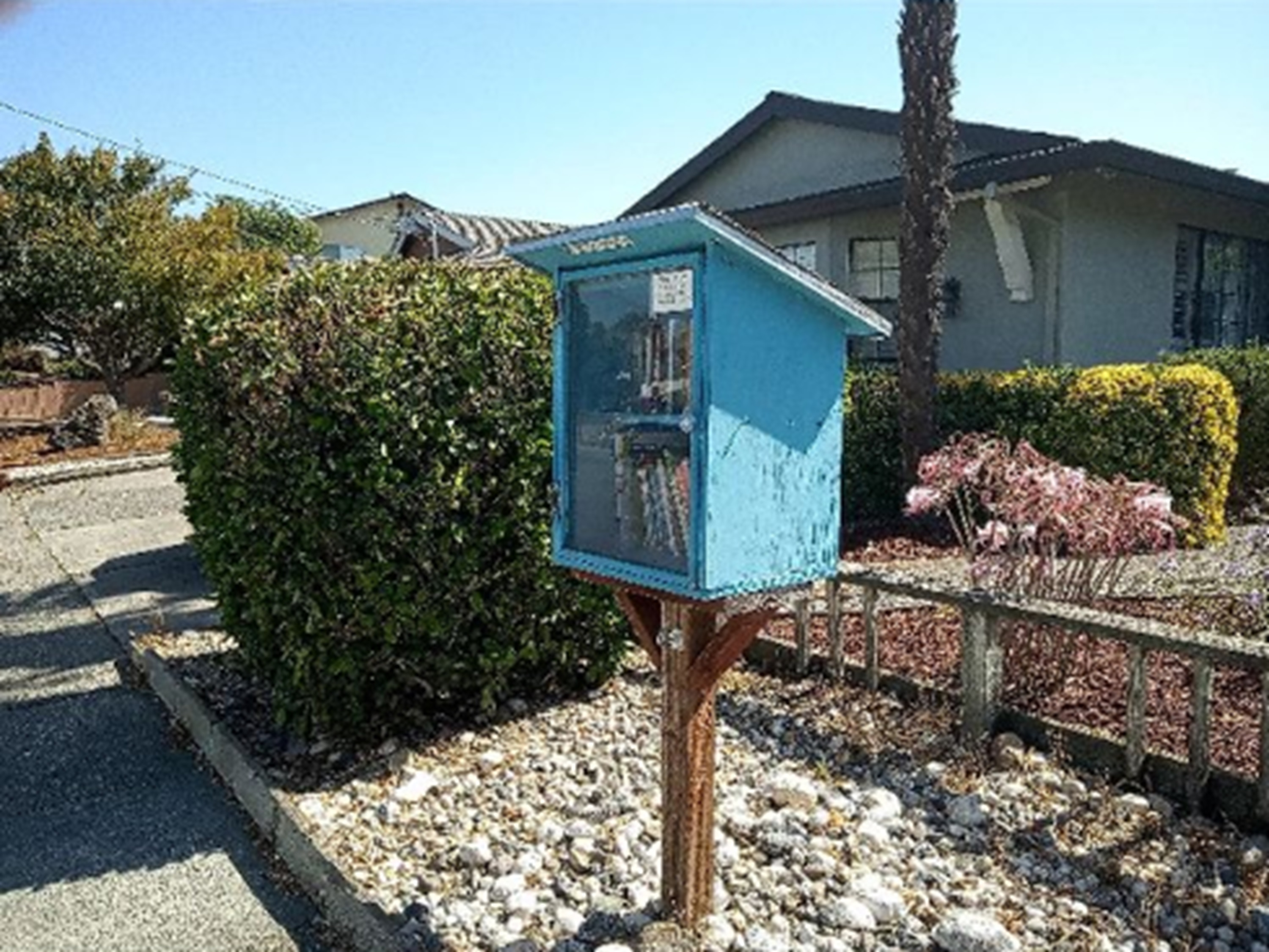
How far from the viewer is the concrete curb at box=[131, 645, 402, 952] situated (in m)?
3.08

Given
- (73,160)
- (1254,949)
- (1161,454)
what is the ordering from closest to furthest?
(1254,949) < (1161,454) < (73,160)

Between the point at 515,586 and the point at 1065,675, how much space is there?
2.57m

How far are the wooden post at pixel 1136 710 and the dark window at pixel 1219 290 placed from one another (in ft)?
33.2

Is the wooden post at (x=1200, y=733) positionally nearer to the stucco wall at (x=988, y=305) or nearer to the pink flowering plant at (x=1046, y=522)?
the pink flowering plant at (x=1046, y=522)

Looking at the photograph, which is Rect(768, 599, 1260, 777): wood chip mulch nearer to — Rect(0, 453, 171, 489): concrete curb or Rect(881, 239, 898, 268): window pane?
Rect(881, 239, 898, 268): window pane

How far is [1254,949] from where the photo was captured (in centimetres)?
285

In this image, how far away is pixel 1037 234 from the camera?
10.9 metres

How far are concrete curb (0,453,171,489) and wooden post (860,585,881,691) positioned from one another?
38.3ft

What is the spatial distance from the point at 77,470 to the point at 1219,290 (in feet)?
53.0

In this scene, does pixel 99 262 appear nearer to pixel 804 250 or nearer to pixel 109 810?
pixel 804 250

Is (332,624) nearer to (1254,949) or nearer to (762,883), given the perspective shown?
(762,883)

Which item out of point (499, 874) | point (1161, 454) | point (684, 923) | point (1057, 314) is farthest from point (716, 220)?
point (1057, 314)

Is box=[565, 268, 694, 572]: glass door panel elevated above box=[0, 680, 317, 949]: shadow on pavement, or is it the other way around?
box=[565, 268, 694, 572]: glass door panel

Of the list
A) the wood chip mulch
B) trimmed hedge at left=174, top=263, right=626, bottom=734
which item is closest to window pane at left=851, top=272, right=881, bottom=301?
the wood chip mulch
